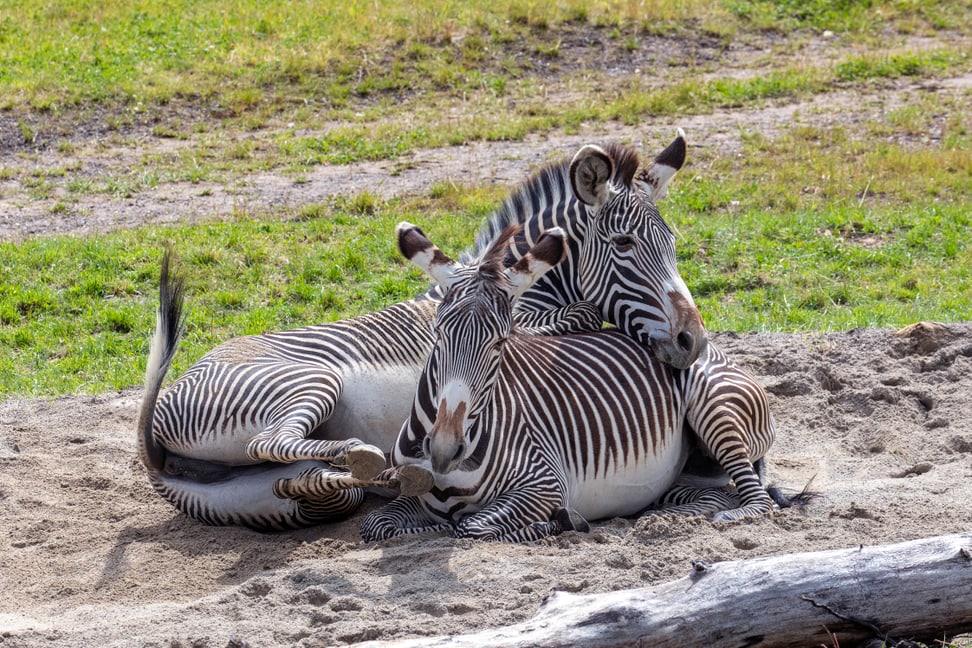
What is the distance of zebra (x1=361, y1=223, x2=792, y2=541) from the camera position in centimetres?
524

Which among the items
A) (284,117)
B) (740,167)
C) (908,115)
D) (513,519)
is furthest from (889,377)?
(284,117)

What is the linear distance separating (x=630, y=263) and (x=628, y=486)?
Answer: 125 cm

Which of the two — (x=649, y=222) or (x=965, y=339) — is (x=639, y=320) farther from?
(x=965, y=339)

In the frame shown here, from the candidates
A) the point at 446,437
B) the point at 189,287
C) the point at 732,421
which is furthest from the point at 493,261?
the point at 189,287

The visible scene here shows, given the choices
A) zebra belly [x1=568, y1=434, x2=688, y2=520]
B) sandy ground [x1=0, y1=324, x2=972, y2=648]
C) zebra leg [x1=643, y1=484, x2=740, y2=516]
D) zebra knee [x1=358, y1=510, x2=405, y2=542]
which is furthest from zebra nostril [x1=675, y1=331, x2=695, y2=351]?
zebra knee [x1=358, y1=510, x2=405, y2=542]

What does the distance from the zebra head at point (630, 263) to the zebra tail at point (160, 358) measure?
2339mm

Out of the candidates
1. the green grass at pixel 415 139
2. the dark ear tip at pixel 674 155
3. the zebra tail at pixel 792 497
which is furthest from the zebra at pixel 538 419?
the green grass at pixel 415 139

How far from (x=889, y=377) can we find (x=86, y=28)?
53.6ft

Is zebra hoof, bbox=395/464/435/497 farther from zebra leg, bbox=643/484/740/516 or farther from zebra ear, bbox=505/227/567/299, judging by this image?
zebra leg, bbox=643/484/740/516

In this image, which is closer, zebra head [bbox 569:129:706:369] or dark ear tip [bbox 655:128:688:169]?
zebra head [bbox 569:129:706:369]

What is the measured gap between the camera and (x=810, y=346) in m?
8.62

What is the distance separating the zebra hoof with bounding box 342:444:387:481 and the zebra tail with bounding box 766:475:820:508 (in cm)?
225

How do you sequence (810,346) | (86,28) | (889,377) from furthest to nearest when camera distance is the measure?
(86,28)
(810,346)
(889,377)

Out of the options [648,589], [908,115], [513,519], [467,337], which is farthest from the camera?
[908,115]
